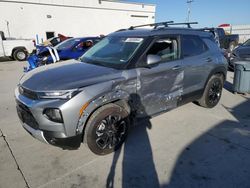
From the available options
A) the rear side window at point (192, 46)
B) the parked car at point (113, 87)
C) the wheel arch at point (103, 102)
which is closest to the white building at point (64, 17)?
the parked car at point (113, 87)

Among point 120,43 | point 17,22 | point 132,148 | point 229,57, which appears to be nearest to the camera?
point 132,148

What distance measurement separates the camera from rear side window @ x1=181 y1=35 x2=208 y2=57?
4137 mm

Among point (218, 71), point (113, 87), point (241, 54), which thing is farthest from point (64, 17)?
point (113, 87)

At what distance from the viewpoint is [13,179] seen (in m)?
2.73

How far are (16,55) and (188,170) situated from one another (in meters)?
15.6

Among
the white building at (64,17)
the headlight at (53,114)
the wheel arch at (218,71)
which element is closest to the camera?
the headlight at (53,114)

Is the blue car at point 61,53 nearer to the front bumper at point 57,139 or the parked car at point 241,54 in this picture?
the front bumper at point 57,139

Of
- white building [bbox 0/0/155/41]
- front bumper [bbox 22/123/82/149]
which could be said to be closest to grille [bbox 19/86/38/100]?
front bumper [bbox 22/123/82/149]

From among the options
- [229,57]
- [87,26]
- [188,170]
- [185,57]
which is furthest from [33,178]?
[87,26]

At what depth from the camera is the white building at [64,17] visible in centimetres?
2098

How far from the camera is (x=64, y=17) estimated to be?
24281mm

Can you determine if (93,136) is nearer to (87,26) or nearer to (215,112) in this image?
(215,112)

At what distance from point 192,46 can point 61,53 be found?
5.82 meters

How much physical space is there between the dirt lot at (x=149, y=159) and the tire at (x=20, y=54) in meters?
12.4
